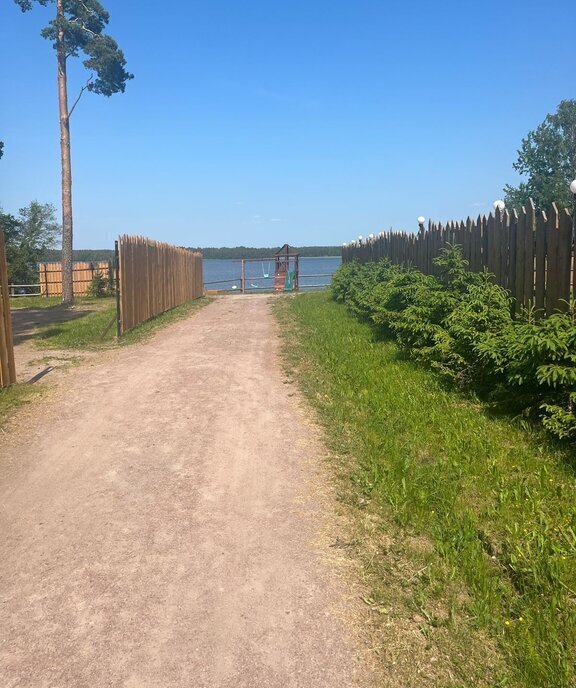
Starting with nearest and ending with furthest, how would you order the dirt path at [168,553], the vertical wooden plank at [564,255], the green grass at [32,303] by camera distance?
the dirt path at [168,553]
the vertical wooden plank at [564,255]
the green grass at [32,303]

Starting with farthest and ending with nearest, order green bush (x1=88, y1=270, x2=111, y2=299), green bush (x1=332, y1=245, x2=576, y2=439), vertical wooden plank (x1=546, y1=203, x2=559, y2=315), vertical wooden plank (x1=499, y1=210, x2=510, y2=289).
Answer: green bush (x1=88, y1=270, x2=111, y2=299), vertical wooden plank (x1=499, y1=210, x2=510, y2=289), vertical wooden plank (x1=546, y1=203, x2=559, y2=315), green bush (x1=332, y1=245, x2=576, y2=439)

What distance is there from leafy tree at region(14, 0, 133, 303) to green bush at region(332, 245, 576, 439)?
56.7ft

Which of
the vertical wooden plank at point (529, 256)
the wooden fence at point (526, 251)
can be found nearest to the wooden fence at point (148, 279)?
the wooden fence at point (526, 251)

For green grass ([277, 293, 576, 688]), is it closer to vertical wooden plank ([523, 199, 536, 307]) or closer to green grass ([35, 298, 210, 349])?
vertical wooden plank ([523, 199, 536, 307])

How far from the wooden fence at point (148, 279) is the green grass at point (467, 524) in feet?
27.2

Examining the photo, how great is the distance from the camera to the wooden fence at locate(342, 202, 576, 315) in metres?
6.33

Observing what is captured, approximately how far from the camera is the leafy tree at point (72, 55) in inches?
898

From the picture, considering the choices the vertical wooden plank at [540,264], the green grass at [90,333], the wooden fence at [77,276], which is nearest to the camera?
the vertical wooden plank at [540,264]

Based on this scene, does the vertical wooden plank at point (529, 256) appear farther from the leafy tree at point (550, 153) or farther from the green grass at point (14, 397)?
the leafy tree at point (550, 153)

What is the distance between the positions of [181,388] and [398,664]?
5.62 meters

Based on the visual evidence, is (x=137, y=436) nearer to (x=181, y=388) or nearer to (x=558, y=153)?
(x=181, y=388)

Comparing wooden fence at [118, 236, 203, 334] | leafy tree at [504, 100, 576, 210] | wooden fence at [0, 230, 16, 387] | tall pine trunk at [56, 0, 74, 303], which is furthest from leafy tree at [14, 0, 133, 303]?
leafy tree at [504, 100, 576, 210]

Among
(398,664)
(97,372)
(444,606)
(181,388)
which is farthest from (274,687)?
(97,372)

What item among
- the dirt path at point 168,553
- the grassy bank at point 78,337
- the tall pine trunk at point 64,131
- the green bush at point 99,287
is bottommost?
the dirt path at point 168,553
